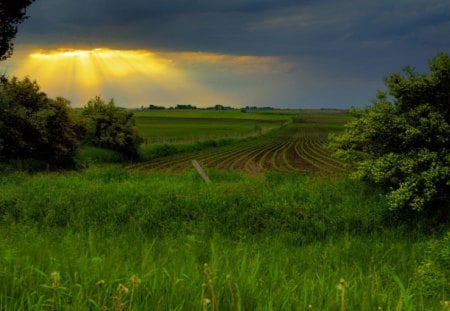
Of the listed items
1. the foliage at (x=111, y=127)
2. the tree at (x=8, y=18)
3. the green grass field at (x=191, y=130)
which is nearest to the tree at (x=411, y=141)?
the tree at (x=8, y=18)

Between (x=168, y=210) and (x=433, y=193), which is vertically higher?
(x=433, y=193)

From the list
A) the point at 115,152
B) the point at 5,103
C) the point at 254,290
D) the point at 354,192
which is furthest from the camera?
the point at 115,152

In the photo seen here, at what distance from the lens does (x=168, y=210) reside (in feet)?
45.2

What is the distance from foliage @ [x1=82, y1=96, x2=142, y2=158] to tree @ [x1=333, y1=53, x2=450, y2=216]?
113 ft

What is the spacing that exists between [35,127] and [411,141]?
28053mm

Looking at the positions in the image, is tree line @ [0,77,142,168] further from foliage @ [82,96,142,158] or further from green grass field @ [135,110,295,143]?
green grass field @ [135,110,295,143]

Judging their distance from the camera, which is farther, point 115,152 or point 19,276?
point 115,152

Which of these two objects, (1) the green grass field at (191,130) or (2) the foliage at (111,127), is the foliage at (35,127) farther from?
(1) the green grass field at (191,130)

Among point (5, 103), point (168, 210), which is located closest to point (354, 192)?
point (168, 210)

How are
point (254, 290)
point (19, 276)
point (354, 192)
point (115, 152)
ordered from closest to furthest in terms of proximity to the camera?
point (254, 290) < point (19, 276) < point (354, 192) < point (115, 152)

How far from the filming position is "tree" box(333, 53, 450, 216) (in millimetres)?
13367

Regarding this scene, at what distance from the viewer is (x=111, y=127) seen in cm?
4700

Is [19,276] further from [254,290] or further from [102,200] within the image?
[102,200]

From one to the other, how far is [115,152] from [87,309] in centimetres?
4551
